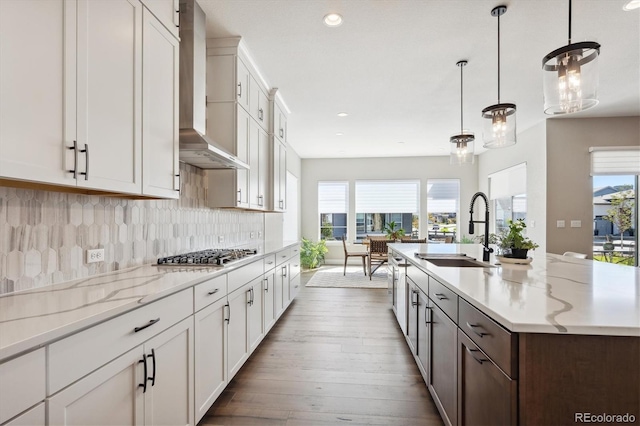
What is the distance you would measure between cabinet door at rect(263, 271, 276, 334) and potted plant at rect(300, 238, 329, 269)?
4.01 metres

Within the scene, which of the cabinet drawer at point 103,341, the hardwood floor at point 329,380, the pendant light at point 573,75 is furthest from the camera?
the hardwood floor at point 329,380

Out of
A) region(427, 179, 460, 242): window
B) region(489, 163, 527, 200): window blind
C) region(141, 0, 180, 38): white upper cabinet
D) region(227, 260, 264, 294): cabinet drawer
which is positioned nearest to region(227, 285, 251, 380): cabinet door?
region(227, 260, 264, 294): cabinet drawer

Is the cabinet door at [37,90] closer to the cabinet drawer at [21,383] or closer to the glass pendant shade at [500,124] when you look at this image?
the cabinet drawer at [21,383]

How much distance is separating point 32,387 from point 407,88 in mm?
4079

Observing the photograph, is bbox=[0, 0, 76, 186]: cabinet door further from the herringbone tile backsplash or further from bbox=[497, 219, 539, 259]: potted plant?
bbox=[497, 219, 539, 259]: potted plant

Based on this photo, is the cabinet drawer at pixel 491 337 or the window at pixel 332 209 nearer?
the cabinet drawer at pixel 491 337

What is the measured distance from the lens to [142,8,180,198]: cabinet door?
169 centimetres

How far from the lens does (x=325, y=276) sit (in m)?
6.43

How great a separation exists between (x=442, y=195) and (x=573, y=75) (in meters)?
6.60

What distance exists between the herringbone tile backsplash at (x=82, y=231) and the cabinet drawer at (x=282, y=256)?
0.93m

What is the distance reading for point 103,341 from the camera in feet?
3.52

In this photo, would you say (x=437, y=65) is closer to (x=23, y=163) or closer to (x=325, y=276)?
(x=23, y=163)

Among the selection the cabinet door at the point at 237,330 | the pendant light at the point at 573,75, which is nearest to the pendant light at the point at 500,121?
the pendant light at the point at 573,75

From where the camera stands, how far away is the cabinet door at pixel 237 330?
212cm
